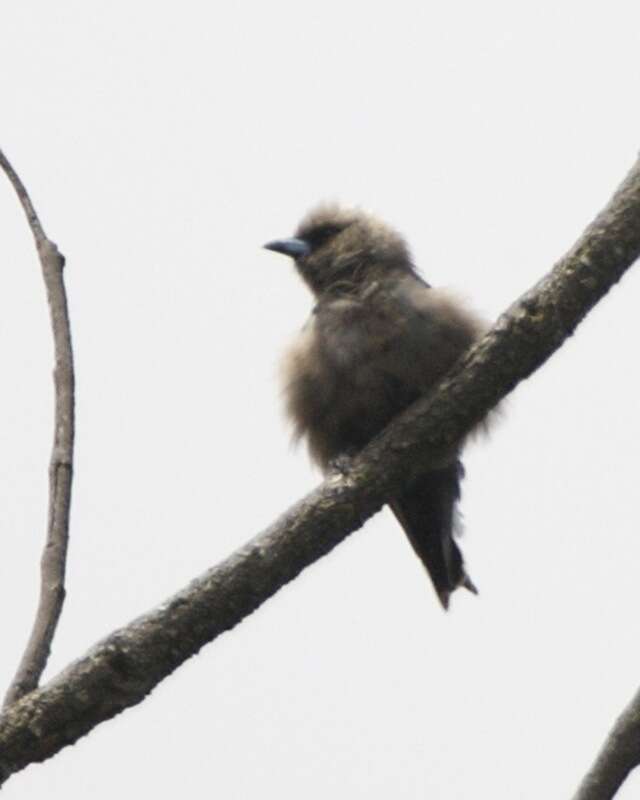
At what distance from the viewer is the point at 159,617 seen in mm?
3490

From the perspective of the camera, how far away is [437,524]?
17.6ft

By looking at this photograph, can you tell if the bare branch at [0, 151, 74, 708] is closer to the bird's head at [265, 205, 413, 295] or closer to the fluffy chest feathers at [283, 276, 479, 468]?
the fluffy chest feathers at [283, 276, 479, 468]

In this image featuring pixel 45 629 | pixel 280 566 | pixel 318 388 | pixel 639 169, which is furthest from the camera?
pixel 318 388

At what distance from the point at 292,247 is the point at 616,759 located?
11.2 feet

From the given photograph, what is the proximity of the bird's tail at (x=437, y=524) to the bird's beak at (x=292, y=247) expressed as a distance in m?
1.14

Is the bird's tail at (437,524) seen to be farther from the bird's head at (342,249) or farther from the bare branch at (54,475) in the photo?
the bare branch at (54,475)

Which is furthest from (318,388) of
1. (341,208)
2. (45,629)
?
(45,629)

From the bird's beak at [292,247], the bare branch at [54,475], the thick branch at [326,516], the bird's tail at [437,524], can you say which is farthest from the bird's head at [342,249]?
the bare branch at [54,475]

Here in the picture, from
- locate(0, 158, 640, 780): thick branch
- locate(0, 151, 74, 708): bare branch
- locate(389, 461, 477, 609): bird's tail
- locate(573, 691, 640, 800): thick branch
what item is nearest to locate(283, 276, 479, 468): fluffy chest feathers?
locate(389, 461, 477, 609): bird's tail

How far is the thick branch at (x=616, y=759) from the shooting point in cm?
296

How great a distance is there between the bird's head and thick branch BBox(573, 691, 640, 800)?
8.85 feet

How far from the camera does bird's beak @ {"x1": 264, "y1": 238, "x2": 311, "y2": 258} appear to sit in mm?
6056

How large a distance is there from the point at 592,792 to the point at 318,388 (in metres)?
2.44

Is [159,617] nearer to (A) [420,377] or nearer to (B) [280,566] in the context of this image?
(B) [280,566]
